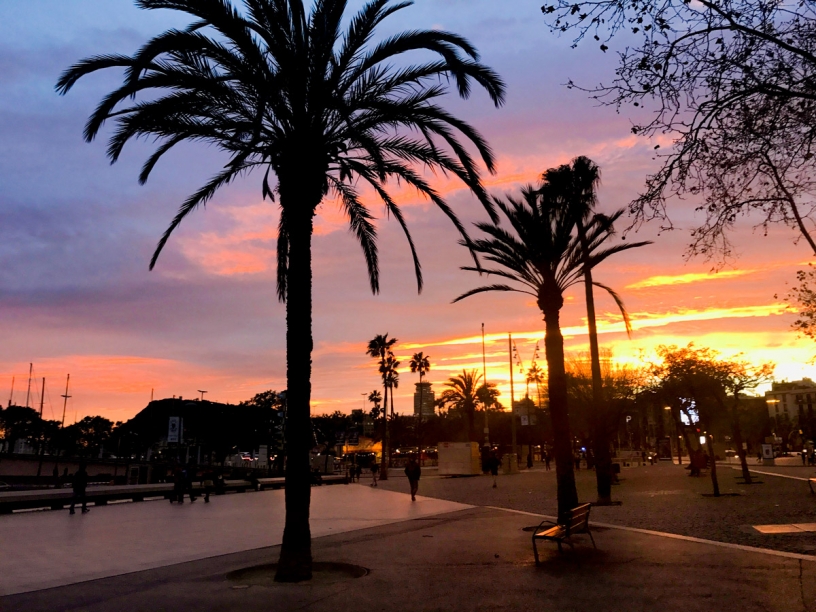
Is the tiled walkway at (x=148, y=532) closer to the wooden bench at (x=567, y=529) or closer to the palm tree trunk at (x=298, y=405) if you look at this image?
the palm tree trunk at (x=298, y=405)

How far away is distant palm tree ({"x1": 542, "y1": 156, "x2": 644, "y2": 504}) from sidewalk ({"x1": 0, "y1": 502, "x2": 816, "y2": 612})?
8371 millimetres

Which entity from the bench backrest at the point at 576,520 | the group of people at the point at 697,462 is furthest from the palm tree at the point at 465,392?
the bench backrest at the point at 576,520

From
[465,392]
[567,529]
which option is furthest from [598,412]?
[465,392]

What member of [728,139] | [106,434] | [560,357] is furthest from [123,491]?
[106,434]

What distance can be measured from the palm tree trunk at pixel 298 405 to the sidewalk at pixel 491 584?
0.47 meters

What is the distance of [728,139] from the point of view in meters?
7.45

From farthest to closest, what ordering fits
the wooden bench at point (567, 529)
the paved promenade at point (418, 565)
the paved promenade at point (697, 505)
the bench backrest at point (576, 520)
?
the paved promenade at point (697, 505), the bench backrest at point (576, 520), the wooden bench at point (567, 529), the paved promenade at point (418, 565)

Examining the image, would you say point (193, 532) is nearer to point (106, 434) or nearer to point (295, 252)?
point (295, 252)

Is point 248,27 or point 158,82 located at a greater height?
point 248,27

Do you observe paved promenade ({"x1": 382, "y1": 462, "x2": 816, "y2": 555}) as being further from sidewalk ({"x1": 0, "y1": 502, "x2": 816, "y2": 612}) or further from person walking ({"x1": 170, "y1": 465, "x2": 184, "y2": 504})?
person walking ({"x1": 170, "y1": 465, "x2": 184, "y2": 504})

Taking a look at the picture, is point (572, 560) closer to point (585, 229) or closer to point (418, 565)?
point (418, 565)

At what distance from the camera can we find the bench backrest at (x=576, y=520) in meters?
10.8

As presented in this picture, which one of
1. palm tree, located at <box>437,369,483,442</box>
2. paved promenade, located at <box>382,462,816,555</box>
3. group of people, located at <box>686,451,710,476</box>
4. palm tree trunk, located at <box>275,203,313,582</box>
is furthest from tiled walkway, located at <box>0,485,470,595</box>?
palm tree, located at <box>437,369,483,442</box>

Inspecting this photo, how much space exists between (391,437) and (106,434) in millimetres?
61985
